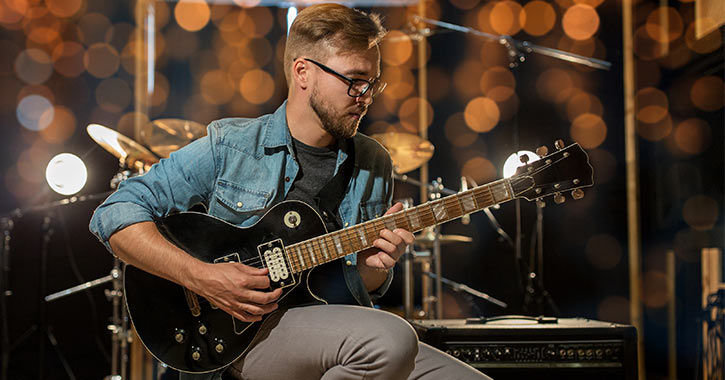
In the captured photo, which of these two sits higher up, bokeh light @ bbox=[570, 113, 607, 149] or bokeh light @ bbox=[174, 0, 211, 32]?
bokeh light @ bbox=[174, 0, 211, 32]

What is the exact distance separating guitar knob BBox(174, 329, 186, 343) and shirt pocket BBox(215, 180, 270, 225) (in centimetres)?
35

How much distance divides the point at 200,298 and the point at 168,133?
2.53 meters

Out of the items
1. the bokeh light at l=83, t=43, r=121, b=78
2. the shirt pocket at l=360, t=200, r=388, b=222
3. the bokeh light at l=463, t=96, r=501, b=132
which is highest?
the bokeh light at l=83, t=43, r=121, b=78

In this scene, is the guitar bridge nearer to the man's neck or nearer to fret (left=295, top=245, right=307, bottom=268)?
fret (left=295, top=245, right=307, bottom=268)

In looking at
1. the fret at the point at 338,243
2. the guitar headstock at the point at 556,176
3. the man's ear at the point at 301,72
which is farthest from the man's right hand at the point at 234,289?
the guitar headstock at the point at 556,176

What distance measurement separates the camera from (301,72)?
2.18 metres

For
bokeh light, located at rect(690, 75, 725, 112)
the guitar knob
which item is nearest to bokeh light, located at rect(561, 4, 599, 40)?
bokeh light, located at rect(690, 75, 725, 112)

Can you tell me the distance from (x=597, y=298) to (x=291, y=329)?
377 cm

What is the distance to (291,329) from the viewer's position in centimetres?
180

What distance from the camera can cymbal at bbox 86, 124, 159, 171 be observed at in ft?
13.0

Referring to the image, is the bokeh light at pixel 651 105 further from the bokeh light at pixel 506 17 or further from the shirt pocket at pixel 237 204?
the shirt pocket at pixel 237 204

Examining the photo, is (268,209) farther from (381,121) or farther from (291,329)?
(381,121)

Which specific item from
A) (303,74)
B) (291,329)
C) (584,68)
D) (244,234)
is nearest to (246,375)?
(291,329)

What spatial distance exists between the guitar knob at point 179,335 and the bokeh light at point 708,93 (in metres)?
3.60
